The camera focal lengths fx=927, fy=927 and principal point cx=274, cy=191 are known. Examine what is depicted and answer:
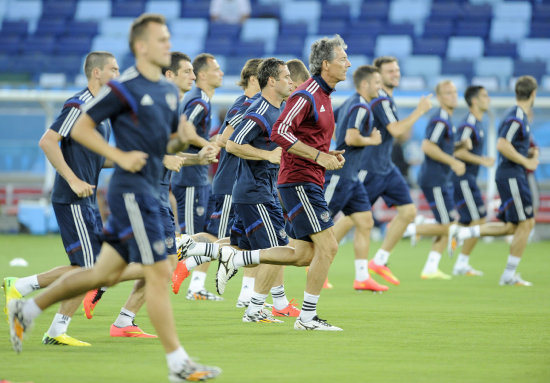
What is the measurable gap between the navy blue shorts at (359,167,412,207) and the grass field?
1.33 m

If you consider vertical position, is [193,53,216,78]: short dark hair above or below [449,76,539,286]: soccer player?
above

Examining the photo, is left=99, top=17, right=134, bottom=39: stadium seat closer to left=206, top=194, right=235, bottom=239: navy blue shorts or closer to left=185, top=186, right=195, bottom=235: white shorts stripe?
left=185, top=186, right=195, bottom=235: white shorts stripe

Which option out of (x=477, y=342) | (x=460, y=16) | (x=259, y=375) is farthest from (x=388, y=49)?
(x=259, y=375)

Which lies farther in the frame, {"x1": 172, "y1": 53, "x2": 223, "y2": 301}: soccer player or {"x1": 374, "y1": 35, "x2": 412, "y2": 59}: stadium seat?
{"x1": 374, "y1": 35, "x2": 412, "y2": 59}: stadium seat

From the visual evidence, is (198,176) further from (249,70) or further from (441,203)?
(441,203)

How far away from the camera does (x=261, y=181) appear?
8969 millimetres

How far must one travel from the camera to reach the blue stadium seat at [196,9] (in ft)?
100

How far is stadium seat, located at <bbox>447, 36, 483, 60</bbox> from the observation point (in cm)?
2698

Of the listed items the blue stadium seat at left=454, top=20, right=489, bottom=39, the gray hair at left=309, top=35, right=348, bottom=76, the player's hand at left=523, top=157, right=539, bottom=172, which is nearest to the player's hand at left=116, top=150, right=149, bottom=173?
the gray hair at left=309, top=35, right=348, bottom=76

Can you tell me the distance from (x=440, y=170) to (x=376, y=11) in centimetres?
1584

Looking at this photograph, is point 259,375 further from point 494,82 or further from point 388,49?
point 388,49

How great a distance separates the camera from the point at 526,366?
6227 mm

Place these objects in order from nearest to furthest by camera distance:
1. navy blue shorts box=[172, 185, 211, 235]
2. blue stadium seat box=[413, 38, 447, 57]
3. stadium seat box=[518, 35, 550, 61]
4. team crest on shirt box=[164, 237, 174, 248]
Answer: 1. team crest on shirt box=[164, 237, 174, 248]
2. navy blue shorts box=[172, 185, 211, 235]
3. stadium seat box=[518, 35, 550, 61]
4. blue stadium seat box=[413, 38, 447, 57]

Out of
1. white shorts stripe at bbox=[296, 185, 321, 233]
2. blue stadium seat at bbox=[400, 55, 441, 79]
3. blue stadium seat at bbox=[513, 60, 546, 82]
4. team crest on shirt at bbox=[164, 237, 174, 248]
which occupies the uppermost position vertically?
blue stadium seat at bbox=[513, 60, 546, 82]
